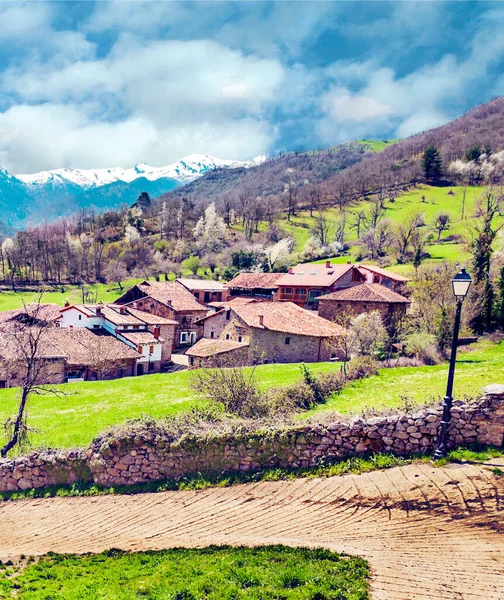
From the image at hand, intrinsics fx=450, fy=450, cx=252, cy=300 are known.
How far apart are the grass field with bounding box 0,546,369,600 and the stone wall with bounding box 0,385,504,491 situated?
10.7ft

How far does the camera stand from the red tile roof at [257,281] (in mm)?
65531

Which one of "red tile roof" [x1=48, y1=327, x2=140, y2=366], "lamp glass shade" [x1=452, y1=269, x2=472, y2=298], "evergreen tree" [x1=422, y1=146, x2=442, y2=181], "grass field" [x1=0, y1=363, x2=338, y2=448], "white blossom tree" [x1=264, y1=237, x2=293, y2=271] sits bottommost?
"grass field" [x1=0, y1=363, x2=338, y2=448]

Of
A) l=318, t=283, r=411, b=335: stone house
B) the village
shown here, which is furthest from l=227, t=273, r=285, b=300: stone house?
l=318, t=283, r=411, b=335: stone house

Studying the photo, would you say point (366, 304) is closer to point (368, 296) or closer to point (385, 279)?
point (368, 296)

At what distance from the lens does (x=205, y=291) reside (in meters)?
65.4

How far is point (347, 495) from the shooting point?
10.8m

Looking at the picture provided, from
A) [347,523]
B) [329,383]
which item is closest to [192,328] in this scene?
[329,383]

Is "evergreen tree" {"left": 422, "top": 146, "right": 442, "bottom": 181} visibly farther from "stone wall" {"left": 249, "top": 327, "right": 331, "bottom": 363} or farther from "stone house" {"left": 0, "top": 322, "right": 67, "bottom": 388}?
"stone house" {"left": 0, "top": 322, "right": 67, "bottom": 388}

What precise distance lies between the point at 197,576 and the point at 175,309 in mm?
48075

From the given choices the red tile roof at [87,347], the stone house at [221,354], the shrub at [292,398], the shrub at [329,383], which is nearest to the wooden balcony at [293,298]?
the stone house at [221,354]

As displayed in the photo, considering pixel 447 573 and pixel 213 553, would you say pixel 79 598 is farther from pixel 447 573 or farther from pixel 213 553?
pixel 447 573

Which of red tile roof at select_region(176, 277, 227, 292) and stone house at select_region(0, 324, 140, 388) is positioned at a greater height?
red tile roof at select_region(176, 277, 227, 292)

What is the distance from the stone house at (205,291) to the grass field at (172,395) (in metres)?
33.3

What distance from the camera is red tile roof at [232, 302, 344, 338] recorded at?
3869 cm
